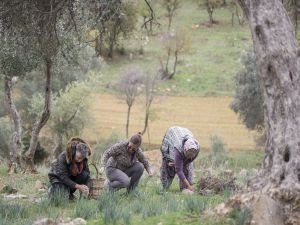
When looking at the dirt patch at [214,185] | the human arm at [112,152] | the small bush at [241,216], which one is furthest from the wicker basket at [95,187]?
the small bush at [241,216]

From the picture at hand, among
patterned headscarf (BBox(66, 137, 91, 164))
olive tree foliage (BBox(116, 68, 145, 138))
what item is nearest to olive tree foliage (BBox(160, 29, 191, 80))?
olive tree foliage (BBox(116, 68, 145, 138))

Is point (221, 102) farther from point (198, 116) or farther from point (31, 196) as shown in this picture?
point (31, 196)

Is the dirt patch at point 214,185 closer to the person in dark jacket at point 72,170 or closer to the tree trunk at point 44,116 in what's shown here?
the person in dark jacket at point 72,170

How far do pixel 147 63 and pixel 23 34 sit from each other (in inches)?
1678

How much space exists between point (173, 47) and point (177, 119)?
12.8 meters

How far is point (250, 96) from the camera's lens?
3372 cm

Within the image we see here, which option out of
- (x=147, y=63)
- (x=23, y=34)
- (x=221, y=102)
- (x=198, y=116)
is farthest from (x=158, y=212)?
(x=147, y=63)

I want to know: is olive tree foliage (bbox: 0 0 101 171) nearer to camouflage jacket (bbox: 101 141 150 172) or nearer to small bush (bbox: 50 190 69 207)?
camouflage jacket (bbox: 101 141 150 172)

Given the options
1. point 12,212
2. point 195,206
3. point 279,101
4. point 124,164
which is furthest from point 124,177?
point 279,101

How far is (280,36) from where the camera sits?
7.62 meters

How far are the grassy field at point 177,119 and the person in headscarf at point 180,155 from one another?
25431 millimetres

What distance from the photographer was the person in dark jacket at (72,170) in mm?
9984

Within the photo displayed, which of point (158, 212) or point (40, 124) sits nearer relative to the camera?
point (158, 212)

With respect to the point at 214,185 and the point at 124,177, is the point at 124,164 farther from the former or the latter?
the point at 214,185
